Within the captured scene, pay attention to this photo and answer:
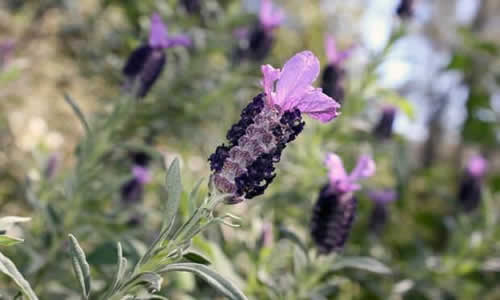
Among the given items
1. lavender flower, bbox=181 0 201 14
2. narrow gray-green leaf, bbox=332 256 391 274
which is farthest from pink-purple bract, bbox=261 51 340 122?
lavender flower, bbox=181 0 201 14

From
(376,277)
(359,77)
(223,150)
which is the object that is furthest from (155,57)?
(376,277)

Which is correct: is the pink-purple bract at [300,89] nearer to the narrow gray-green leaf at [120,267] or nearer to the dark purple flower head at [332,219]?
the narrow gray-green leaf at [120,267]

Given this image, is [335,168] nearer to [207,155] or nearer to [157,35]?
[157,35]

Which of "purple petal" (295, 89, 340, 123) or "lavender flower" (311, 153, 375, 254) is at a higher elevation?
"lavender flower" (311, 153, 375, 254)

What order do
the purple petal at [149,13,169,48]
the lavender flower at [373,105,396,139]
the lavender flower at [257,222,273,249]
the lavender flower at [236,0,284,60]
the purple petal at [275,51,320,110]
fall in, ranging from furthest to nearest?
the lavender flower at [373,105,396,139]
the lavender flower at [236,0,284,60]
the lavender flower at [257,222,273,249]
the purple petal at [149,13,169,48]
the purple petal at [275,51,320,110]

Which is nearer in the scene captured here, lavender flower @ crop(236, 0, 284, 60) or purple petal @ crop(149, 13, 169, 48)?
purple petal @ crop(149, 13, 169, 48)

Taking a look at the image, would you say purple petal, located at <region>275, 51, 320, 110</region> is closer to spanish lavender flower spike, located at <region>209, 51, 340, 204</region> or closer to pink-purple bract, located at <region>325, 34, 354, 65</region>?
spanish lavender flower spike, located at <region>209, 51, 340, 204</region>

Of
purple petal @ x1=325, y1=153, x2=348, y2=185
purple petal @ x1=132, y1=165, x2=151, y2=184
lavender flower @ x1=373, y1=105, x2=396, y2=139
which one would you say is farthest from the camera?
lavender flower @ x1=373, y1=105, x2=396, y2=139
